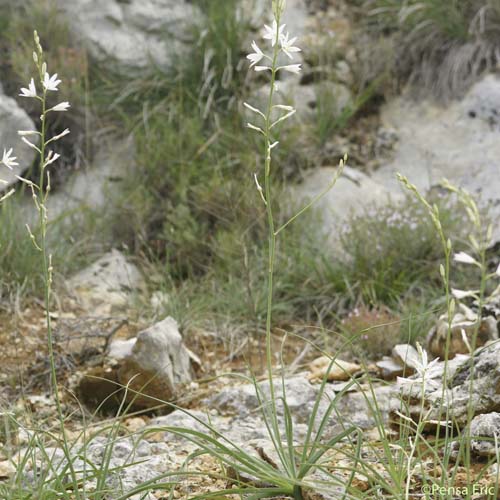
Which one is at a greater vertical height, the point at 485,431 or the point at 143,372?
the point at 485,431

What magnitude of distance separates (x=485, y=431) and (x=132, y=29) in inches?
173

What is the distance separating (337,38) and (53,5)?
190cm

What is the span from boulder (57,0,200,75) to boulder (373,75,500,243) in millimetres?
1510

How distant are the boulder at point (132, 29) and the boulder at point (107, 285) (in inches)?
59.5

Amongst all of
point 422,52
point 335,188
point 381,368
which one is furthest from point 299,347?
point 422,52

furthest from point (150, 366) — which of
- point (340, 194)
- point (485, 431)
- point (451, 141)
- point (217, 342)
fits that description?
point (451, 141)

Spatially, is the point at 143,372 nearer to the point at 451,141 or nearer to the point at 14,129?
the point at 14,129

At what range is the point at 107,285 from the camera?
4.45 m

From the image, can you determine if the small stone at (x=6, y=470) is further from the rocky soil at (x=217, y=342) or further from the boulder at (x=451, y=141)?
the boulder at (x=451, y=141)

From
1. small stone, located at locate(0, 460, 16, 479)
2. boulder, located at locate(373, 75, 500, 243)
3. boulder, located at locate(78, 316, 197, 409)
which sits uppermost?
boulder, located at locate(373, 75, 500, 243)

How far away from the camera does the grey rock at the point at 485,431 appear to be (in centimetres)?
208

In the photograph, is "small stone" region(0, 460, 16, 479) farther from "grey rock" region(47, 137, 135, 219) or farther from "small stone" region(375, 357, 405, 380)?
"grey rock" region(47, 137, 135, 219)

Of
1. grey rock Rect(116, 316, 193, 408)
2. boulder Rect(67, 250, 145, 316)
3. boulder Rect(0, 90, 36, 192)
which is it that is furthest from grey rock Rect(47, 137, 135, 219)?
grey rock Rect(116, 316, 193, 408)

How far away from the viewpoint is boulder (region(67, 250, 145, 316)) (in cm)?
420
